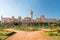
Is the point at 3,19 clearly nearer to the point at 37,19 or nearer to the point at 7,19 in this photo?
the point at 7,19

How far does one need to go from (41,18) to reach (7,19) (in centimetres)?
1960

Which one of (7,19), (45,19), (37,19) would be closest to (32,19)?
(37,19)

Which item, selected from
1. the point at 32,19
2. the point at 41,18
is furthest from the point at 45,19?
the point at 32,19

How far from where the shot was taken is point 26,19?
222 feet

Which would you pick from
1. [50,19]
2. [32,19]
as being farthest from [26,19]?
[50,19]

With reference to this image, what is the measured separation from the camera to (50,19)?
213 ft

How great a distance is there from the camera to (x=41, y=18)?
61.1 metres

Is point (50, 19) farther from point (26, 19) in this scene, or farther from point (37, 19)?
point (26, 19)

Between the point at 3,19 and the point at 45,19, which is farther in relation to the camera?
the point at 3,19

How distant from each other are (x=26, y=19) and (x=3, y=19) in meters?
13.3

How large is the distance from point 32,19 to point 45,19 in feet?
23.4

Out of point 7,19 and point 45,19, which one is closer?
point 45,19

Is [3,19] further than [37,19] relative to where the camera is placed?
Yes

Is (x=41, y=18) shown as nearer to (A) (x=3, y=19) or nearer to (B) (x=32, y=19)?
(B) (x=32, y=19)
